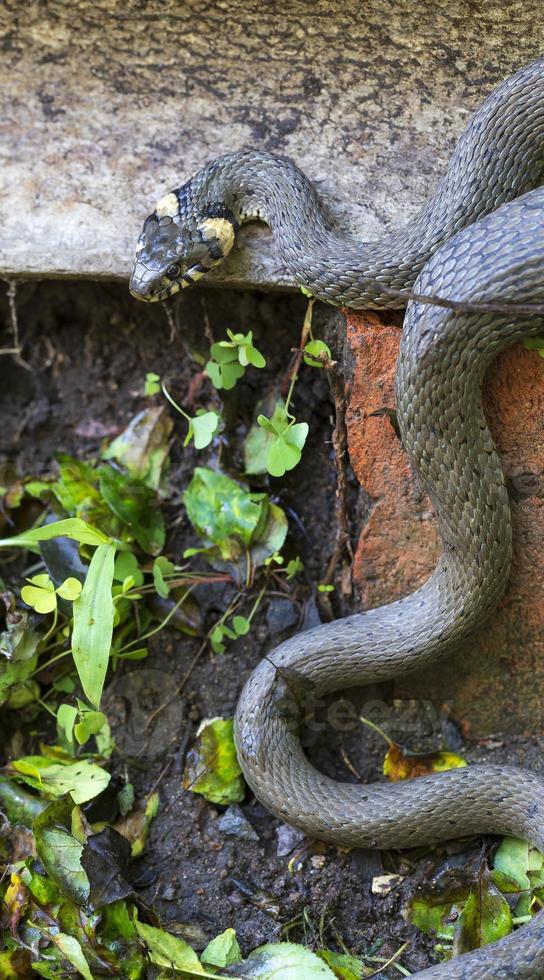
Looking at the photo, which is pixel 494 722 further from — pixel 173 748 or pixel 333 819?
pixel 173 748

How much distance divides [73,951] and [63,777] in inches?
22.8

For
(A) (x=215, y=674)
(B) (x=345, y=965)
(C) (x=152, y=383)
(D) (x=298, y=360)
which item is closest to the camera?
(B) (x=345, y=965)

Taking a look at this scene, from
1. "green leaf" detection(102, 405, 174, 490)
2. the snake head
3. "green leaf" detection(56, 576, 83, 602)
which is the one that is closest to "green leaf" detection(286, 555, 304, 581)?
"green leaf" detection(102, 405, 174, 490)

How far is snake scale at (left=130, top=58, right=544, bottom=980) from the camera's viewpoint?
2.68 m

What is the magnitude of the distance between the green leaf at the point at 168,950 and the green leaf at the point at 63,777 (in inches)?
17.5

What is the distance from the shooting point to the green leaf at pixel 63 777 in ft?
10.3

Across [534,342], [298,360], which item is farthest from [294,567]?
[534,342]

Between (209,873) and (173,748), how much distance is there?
0.44 m

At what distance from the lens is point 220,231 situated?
3268mm

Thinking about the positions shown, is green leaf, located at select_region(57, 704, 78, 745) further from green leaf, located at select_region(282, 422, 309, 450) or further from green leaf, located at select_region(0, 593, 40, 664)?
green leaf, located at select_region(282, 422, 309, 450)

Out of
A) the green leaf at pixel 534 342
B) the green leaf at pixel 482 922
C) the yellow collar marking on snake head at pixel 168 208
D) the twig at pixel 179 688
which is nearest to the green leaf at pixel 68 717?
the twig at pixel 179 688

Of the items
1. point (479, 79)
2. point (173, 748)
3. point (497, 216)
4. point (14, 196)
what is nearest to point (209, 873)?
point (173, 748)

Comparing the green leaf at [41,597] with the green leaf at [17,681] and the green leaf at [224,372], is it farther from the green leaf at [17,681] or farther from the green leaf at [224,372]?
the green leaf at [224,372]

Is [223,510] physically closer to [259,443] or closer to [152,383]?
[259,443]
